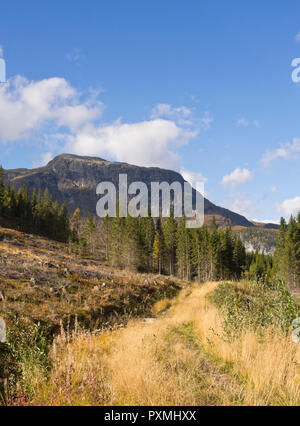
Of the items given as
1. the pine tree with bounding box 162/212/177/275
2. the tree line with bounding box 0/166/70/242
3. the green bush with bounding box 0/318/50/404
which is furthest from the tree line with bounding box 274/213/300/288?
the tree line with bounding box 0/166/70/242

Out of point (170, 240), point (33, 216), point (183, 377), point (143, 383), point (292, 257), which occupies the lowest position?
point (292, 257)

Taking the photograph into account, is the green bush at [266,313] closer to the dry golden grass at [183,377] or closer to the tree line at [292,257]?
the dry golden grass at [183,377]

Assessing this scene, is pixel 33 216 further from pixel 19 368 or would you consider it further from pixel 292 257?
pixel 19 368

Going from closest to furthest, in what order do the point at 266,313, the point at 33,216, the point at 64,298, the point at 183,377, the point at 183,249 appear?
the point at 183,377 < the point at 266,313 < the point at 64,298 < the point at 183,249 < the point at 33,216

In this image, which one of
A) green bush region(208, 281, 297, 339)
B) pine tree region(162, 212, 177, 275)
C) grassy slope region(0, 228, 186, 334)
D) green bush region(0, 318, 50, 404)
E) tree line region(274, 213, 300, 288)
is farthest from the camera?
pine tree region(162, 212, 177, 275)

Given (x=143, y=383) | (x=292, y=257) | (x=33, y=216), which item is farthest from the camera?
(x=33, y=216)

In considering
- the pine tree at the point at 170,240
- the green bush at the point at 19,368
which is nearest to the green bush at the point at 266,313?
the green bush at the point at 19,368

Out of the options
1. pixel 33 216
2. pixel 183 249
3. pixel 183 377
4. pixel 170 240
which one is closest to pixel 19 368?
pixel 183 377

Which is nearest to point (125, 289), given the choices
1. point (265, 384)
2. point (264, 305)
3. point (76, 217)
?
point (264, 305)

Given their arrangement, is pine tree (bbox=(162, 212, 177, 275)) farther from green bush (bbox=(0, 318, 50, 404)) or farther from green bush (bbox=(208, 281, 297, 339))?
green bush (bbox=(0, 318, 50, 404))

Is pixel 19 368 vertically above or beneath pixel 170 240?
above

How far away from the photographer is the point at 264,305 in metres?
6.77
